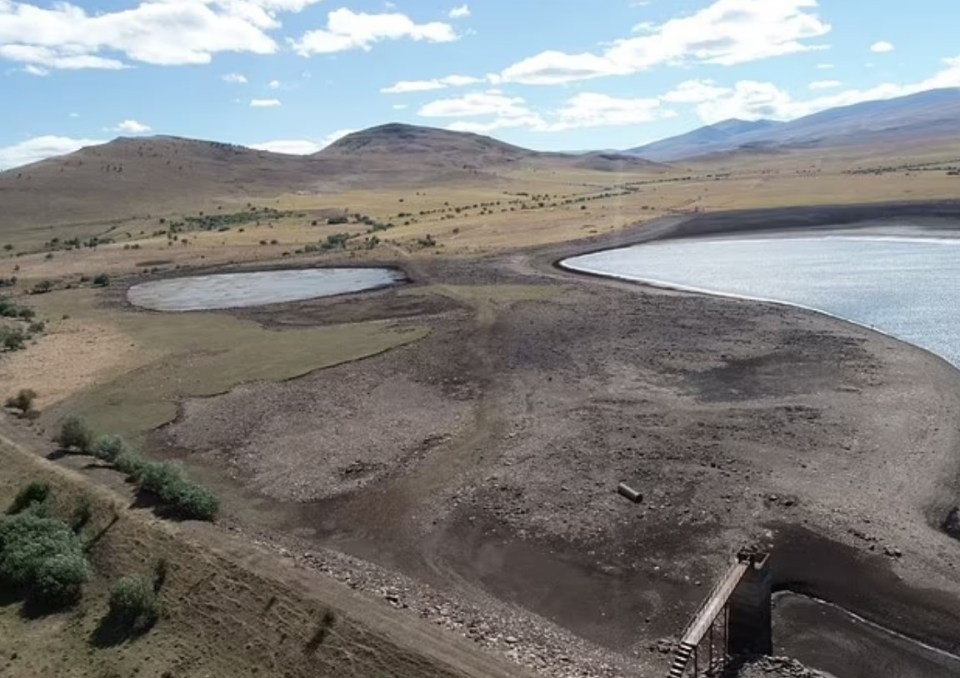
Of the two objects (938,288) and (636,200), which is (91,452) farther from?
(636,200)

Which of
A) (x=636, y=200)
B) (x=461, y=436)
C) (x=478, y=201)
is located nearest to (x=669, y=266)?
(x=461, y=436)

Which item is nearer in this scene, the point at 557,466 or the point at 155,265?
the point at 557,466

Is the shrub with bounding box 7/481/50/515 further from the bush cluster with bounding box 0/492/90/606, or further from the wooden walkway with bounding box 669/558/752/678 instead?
the wooden walkway with bounding box 669/558/752/678

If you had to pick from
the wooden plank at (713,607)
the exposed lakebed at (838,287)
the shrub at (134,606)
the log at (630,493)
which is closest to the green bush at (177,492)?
the shrub at (134,606)

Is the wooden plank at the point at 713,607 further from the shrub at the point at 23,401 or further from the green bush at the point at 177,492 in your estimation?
the shrub at the point at 23,401

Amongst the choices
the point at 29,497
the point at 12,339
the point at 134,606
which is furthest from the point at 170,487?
the point at 12,339

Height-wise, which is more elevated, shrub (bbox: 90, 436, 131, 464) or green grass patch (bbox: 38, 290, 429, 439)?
shrub (bbox: 90, 436, 131, 464)

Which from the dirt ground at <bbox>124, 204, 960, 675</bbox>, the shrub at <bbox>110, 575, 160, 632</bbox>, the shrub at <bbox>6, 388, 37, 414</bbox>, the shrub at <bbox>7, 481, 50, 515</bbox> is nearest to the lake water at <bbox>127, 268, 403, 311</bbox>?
the dirt ground at <bbox>124, 204, 960, 675</bbox>
